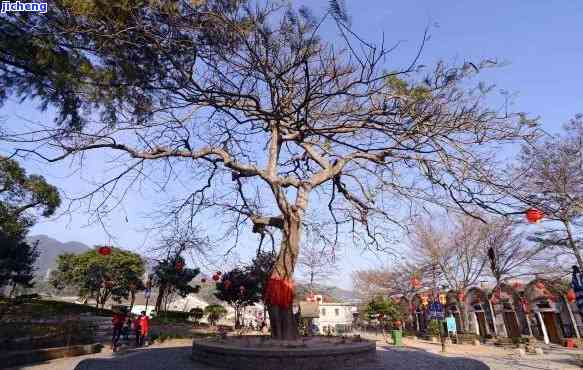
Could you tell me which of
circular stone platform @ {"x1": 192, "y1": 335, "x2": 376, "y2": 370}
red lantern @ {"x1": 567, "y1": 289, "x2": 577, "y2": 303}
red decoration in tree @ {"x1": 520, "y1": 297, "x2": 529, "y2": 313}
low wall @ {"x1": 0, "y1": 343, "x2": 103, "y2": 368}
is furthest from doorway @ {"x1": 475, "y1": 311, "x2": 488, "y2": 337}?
low wall @ {"x1": 0, "y1": 343, "x2": 103, "y2": 368}

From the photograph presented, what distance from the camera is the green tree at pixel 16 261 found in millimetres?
26109

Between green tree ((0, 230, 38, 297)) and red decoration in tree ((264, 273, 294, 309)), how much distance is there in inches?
1031

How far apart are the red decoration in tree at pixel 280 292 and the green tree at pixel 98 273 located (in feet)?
100

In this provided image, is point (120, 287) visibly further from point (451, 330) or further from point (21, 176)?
point (451, 330)

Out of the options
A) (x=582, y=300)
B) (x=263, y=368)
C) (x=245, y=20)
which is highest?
(x=245, y=20)

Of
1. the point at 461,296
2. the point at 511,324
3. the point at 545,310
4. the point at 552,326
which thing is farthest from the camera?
the point at 461,296

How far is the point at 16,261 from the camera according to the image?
89.8 feet

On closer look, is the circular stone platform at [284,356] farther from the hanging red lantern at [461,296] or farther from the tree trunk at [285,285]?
the hanging red lantern at [461,296]

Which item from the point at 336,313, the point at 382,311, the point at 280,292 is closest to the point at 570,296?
the point at 382,311

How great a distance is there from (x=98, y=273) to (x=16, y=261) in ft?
27.3

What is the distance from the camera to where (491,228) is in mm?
25266

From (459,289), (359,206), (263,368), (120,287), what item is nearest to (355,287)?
(459,289)

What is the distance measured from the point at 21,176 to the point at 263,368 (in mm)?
20260

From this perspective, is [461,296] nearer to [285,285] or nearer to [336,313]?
[285,285]
